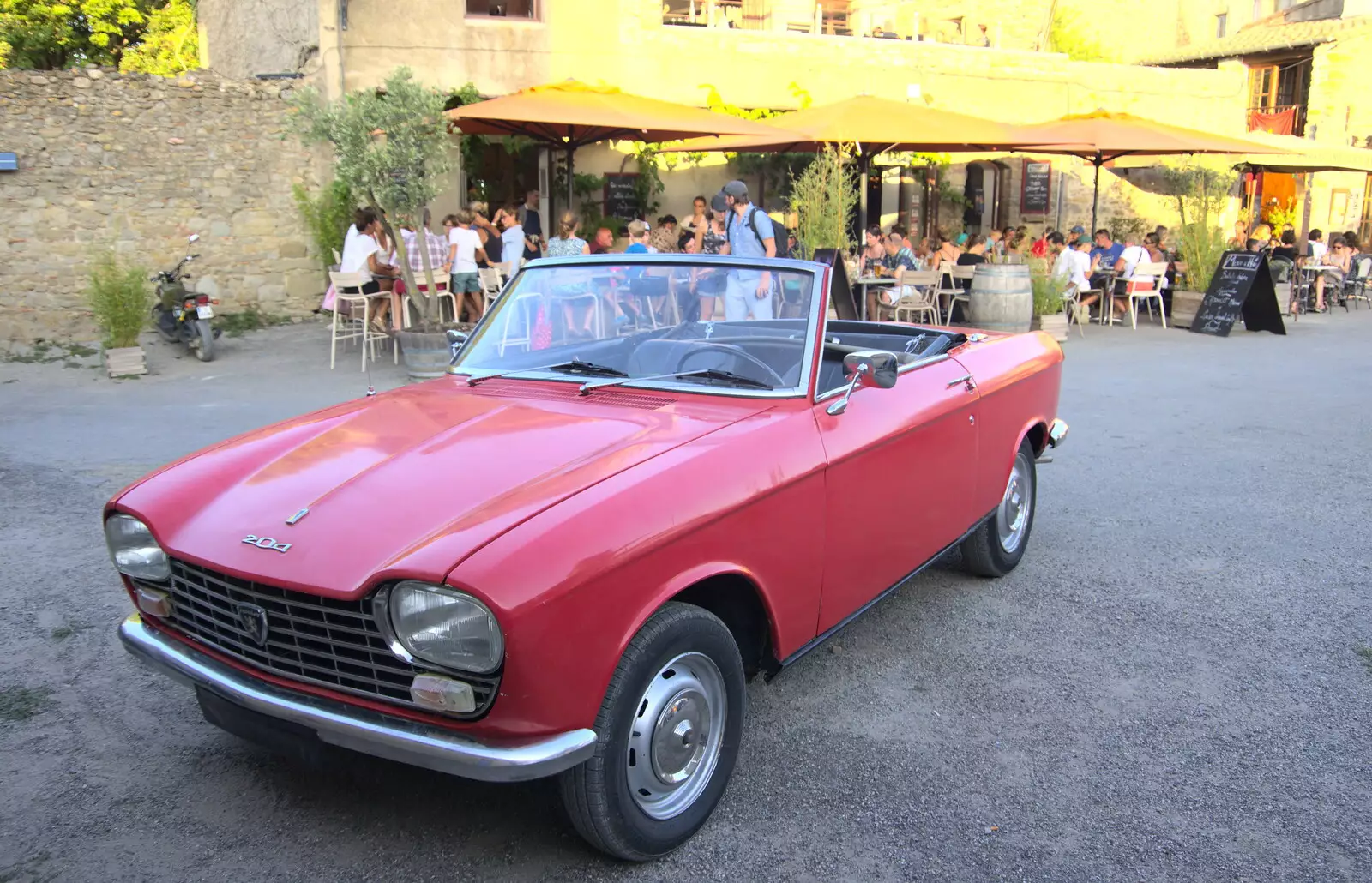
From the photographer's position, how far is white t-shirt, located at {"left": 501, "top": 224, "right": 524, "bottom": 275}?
12.5 metres

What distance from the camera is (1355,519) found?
5793 millimetres

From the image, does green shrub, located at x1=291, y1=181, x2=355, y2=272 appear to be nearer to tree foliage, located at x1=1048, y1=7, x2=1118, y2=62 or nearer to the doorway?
the doorway

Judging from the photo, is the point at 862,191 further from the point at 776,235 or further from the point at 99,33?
the point at 99,33

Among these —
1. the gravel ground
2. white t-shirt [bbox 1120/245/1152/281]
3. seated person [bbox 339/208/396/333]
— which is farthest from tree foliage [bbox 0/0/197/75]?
the gravel ground

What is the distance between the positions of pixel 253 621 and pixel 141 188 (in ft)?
40.5

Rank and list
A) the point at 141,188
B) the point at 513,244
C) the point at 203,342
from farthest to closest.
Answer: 1. the point at 141,188
2. the point at 513,244
3. the point at 203,342

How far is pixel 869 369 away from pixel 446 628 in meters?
1.69

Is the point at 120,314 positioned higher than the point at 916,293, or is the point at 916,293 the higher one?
the point at 916,293

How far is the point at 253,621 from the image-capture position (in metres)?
2.59

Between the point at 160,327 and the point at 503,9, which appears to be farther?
the point at 503,9

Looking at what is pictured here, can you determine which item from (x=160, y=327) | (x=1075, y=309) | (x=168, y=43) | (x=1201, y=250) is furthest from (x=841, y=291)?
(x=168, y=43)

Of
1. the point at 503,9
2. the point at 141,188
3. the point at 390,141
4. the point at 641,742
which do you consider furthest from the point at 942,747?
the point at 503,9

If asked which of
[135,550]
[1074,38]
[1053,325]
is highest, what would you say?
[1074,38]

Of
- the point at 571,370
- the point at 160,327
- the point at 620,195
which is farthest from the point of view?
the point at 620,195
